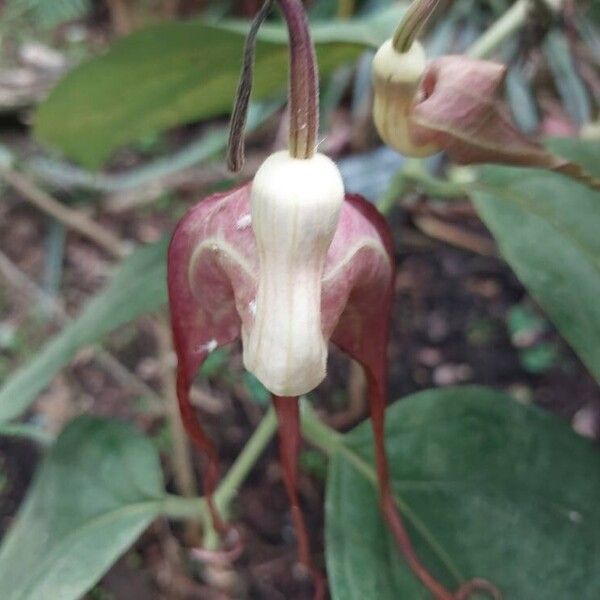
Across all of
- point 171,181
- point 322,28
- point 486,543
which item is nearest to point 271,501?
point 486,543

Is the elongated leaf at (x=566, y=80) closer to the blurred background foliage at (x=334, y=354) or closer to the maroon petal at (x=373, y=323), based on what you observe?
the blurred background foliage at (x=334, y=354)

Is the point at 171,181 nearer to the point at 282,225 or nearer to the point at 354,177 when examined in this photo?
the point at 354,177

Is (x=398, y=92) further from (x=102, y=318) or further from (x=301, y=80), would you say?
(x=102, y=318)

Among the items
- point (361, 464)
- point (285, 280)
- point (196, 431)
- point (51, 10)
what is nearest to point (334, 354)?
point (361, 464)

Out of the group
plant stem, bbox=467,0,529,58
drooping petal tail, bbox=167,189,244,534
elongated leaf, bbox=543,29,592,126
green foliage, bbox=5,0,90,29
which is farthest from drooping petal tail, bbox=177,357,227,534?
green foliage, bbox=5,0,90,29

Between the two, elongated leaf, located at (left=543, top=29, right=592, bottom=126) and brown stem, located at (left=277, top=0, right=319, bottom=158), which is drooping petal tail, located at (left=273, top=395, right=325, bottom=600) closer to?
brown stem, located at (left=277, top=0, right=319, bottom=158)

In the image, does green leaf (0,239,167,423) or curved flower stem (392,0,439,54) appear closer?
curved flower stem (392,0,439,54)
